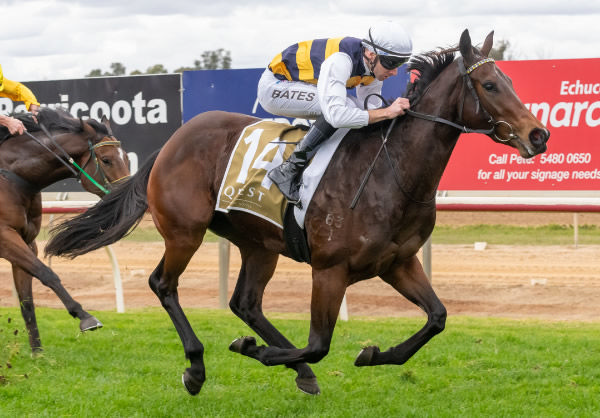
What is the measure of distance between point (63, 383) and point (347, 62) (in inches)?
98.8

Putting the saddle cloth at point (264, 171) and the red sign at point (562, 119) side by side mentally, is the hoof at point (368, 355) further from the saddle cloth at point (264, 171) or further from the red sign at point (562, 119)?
the red sign at point (562, 119)

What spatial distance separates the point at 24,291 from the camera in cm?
627

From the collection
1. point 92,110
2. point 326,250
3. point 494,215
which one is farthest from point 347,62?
point 494,215

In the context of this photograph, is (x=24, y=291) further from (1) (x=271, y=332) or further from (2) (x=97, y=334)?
(1) (x=271, y=332)

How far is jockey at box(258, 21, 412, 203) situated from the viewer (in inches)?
171

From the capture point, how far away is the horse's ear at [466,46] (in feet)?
13.6

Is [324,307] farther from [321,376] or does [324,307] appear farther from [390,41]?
[390,41]

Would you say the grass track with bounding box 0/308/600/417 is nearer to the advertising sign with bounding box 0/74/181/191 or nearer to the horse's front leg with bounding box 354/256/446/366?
the horse's front leg with bounding box 354/256/446/366

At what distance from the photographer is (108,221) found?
5555 millimetres

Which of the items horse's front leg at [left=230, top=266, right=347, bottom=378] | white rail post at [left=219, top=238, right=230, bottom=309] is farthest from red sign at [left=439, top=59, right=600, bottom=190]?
horse's front leg at [left=230, top=266, right=347, bottom=378]

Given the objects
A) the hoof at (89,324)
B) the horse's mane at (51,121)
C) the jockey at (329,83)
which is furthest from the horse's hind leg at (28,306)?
the jockey at (329,83)

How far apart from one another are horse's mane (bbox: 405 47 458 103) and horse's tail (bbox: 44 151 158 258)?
1.81 metres

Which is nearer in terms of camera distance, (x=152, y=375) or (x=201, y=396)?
(x=201, y=396)

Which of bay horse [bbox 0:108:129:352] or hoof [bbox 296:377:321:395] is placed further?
bay horse [bbox 0:108:129:352]
